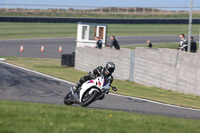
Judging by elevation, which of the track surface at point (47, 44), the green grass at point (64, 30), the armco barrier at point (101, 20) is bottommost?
the track surface at point (47, 44)

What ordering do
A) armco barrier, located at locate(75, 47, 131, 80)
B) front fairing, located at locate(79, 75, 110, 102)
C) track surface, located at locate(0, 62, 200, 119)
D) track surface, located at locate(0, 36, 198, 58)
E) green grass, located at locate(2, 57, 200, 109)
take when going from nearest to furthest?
front fairing, located at locate(79, 75, 110, 102) < track surface, located at locate(0, 62, 200, 119) < green grass, located at locate(2, 57, 200, 109) < armco barrier, located at locate(75, 47, 131, 80) < track surface, located at locate(0, 36, 198, 58)

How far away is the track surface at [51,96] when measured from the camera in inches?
500

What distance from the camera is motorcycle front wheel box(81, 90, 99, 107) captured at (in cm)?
1134

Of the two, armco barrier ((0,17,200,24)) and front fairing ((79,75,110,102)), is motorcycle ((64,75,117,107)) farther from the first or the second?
armco barrier ((0,17,200,24))

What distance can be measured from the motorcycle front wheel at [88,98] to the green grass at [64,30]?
35.3 m

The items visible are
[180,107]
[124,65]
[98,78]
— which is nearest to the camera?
[98,78]

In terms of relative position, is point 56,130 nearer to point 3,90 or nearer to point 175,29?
point 3,90

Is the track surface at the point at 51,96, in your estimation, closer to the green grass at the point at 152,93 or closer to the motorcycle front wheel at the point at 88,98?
the green grass at the point at 152,93

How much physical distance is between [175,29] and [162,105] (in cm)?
4214

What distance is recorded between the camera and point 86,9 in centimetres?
6259

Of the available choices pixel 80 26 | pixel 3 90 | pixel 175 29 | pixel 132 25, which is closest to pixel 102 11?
pixel 132 25

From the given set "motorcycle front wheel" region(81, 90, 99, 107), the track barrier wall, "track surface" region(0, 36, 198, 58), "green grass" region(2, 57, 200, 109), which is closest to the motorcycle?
"motorcycle front wheel" region(81, 90, 99, 107)

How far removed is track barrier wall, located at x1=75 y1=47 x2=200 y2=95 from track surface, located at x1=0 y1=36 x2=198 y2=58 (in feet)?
37.9

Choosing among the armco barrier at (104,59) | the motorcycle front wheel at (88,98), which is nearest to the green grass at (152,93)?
the armco barrier at (104,59)
